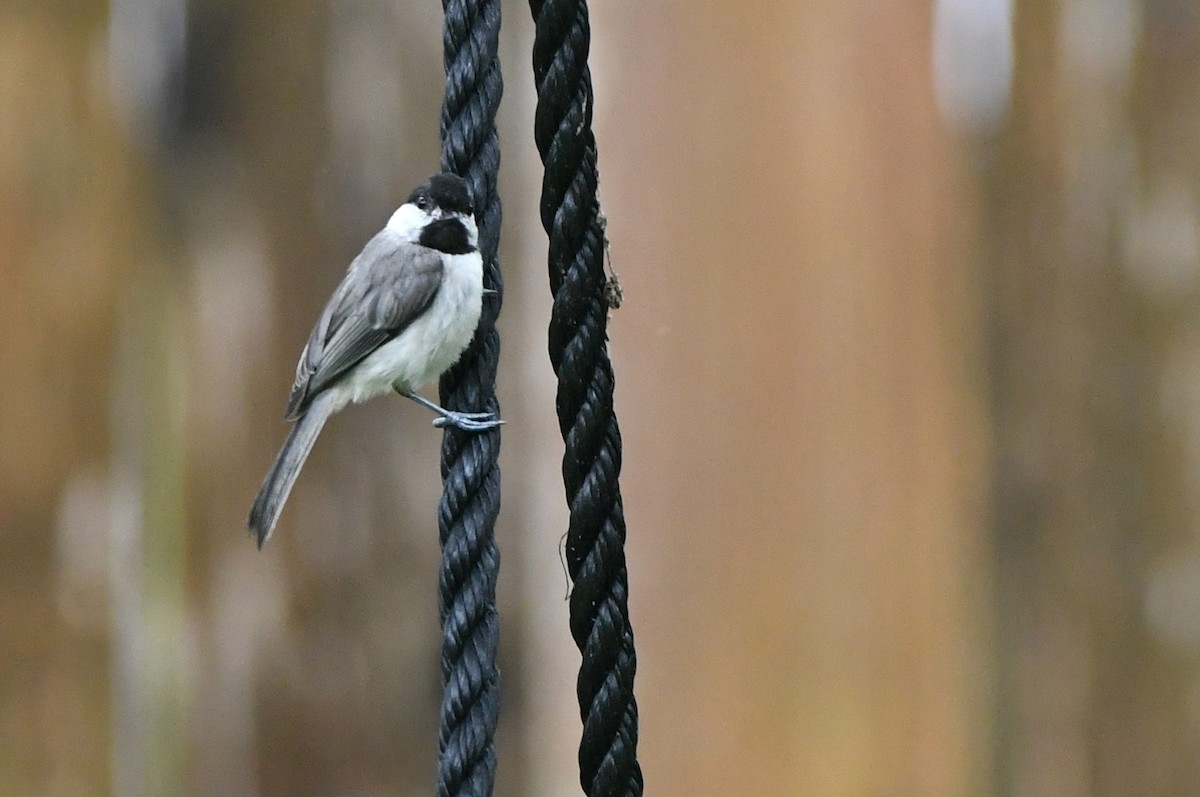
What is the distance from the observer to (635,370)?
377 centimetres

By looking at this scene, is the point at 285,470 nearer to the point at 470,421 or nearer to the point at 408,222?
the point at 408,222

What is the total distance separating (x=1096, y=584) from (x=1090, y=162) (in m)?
1.40

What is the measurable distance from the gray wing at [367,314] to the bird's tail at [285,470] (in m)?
0.04

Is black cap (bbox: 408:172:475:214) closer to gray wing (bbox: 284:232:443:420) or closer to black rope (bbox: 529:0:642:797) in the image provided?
gray wing (bbox: 284:232:443:420)

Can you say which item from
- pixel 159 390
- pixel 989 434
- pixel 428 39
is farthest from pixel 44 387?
pixel 989 434

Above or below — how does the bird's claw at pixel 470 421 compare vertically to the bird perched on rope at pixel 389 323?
below

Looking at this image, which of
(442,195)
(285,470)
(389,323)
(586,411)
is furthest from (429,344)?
(586,411)

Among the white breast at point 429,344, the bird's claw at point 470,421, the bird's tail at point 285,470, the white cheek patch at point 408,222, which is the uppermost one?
the white cheek patch at point 408,222

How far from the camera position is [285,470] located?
10.2ft

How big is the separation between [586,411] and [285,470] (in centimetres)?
170

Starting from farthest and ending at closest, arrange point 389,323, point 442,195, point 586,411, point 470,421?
point 389,323 → point 442,195 → point 470,421 → point 586,411

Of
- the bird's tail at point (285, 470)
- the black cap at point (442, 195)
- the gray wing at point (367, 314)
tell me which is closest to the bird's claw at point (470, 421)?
the black cap at point (442, 195)

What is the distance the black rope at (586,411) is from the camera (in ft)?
5.30

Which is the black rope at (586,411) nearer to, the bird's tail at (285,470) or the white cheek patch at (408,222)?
the bird's tail at (285,470)
